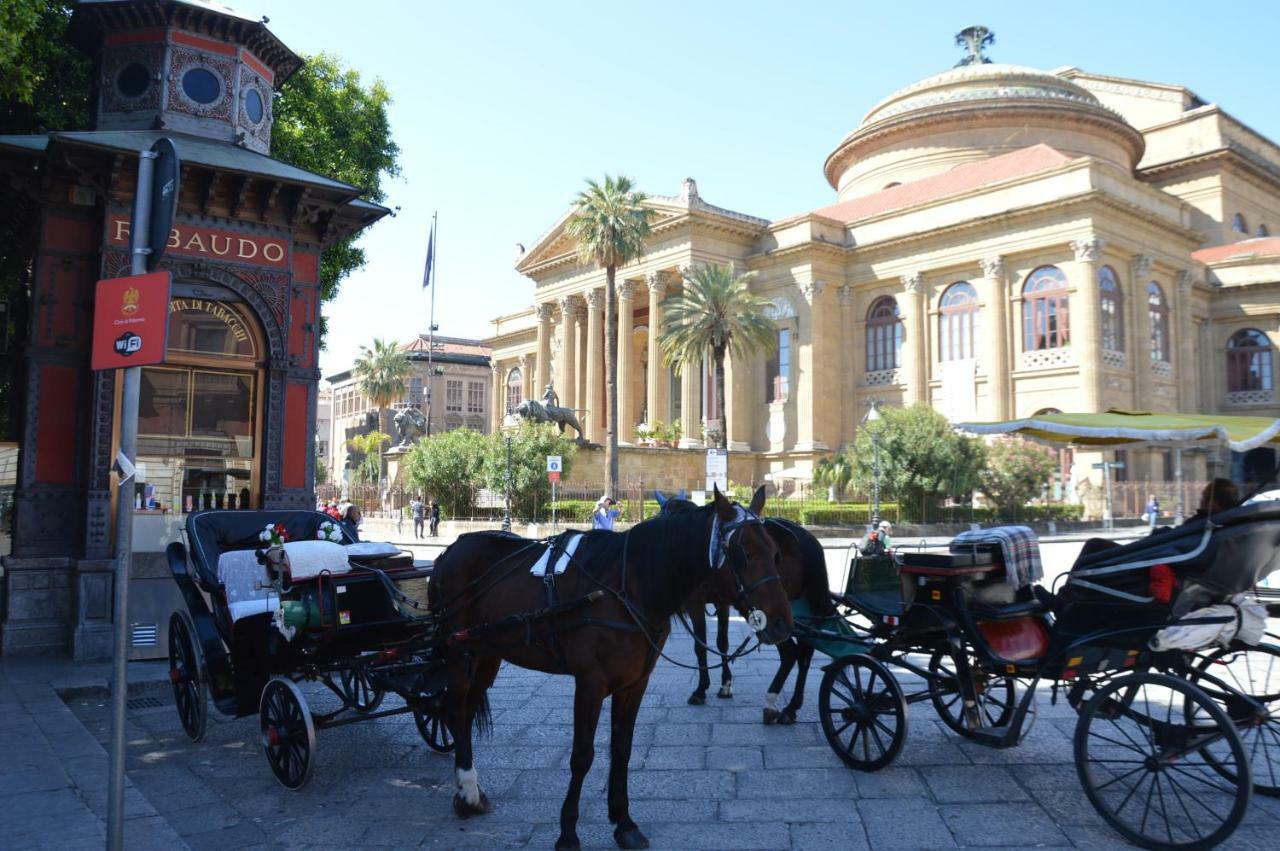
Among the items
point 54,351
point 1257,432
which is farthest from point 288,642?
point 1257,432

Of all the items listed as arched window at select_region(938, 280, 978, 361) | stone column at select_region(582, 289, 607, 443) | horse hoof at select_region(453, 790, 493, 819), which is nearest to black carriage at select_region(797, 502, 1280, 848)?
horse hoof at select_region(453, 790, 493, 819)

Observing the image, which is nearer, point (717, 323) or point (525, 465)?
point (525, 465)

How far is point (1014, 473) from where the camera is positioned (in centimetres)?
3541

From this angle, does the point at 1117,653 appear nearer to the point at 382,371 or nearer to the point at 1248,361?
the point at 1248,361

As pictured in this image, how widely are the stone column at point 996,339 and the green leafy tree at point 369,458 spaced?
30.2 meters

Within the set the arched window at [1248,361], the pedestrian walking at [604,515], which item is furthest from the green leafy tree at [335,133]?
the arched window at [1248,361]

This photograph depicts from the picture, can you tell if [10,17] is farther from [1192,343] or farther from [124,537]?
[1192,343]

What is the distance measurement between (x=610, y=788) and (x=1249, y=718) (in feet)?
11.4

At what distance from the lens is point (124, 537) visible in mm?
3963

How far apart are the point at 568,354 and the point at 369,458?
62.3 feet

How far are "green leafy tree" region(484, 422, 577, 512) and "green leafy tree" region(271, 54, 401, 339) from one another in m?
16.8

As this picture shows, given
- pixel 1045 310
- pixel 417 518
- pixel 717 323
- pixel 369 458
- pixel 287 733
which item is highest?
pixel 1045 310

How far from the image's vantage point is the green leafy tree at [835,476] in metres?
37.3

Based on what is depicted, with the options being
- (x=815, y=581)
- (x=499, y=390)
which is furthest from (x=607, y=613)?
(x=499, y=390)
